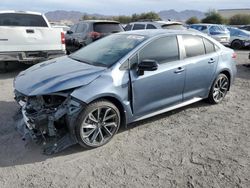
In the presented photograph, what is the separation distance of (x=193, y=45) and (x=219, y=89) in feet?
4.19

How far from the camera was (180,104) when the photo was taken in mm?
4859

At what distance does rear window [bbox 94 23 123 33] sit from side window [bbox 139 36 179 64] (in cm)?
602

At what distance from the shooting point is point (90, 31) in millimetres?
10094

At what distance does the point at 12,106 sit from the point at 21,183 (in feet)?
8.50

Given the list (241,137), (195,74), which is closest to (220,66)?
(195,74)

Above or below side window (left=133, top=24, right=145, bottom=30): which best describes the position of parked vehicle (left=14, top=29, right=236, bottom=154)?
below

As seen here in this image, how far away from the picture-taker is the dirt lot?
10.2 ft

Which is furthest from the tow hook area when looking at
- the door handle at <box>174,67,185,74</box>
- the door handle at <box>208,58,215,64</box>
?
the door handle at <box>208,58,215,64</box>

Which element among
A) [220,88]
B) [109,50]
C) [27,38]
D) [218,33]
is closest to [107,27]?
[27,38]

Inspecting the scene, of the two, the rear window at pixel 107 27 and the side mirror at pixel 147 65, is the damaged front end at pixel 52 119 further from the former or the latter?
the rear window at pixel 107 27

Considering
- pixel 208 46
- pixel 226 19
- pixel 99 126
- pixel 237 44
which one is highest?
pixel 226 19

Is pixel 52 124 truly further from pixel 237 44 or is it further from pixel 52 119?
pixel 237 44

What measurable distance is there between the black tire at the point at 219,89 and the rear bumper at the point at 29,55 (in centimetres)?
466

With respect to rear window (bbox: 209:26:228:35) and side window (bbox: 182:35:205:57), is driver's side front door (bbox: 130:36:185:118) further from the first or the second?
rear window (bbox: 209:26:228:35)
